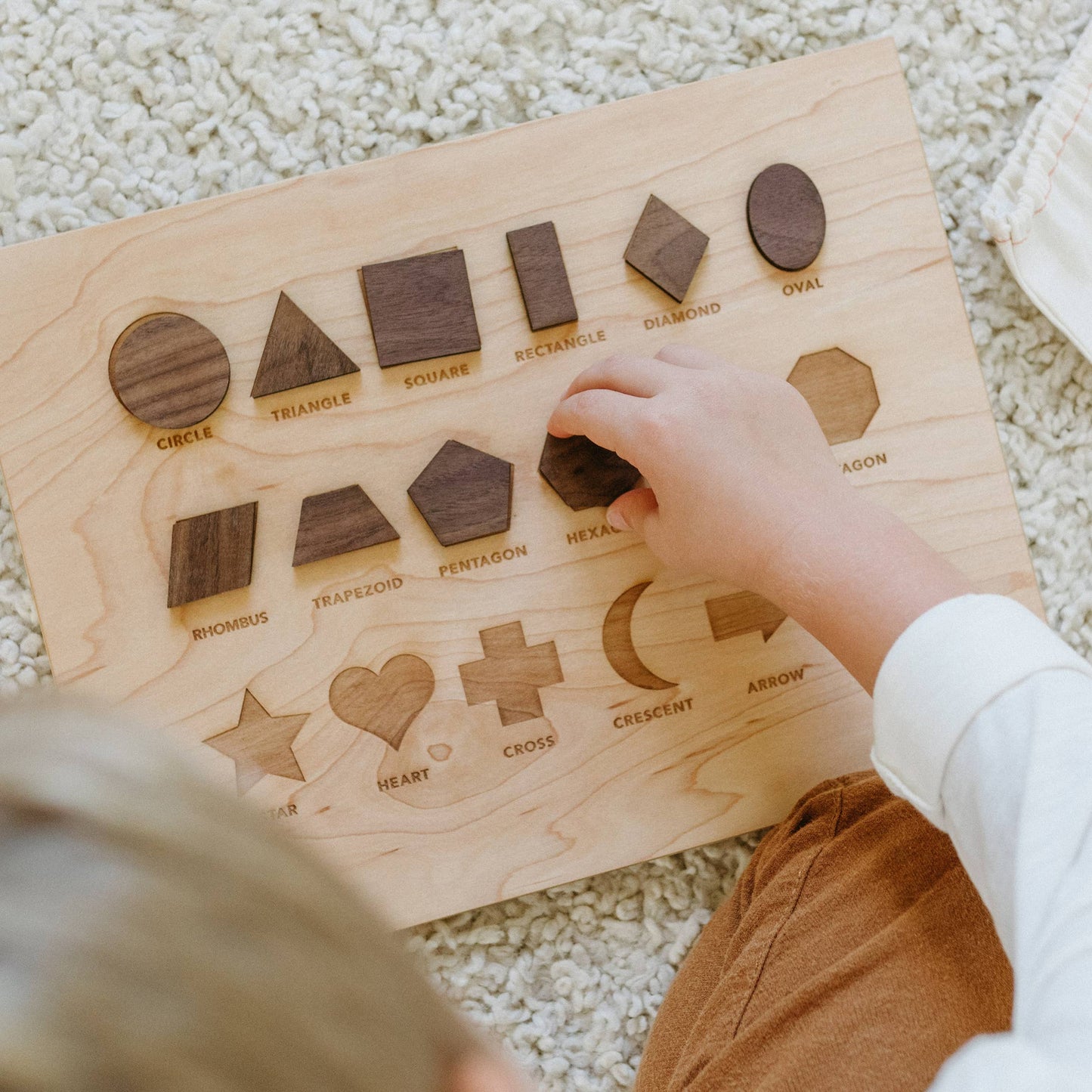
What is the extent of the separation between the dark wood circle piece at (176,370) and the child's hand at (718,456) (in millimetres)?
230

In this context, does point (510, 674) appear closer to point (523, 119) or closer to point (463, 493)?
point (463, 493)

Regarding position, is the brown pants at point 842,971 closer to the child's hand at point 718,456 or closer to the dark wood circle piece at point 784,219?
the child's hand at point 718,456

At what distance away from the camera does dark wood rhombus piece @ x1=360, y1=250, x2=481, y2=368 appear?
625mm

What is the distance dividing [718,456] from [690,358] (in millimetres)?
83

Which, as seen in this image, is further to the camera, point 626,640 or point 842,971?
point 626,640

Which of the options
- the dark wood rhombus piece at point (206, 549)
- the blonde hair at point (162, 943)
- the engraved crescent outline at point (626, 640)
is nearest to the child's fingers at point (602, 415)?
the engraved crescent outline at point (626, 640)

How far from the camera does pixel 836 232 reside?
0.65 metres

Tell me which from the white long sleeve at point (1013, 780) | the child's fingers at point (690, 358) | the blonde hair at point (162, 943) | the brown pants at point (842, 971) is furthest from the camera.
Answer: the child's fingers at point (690, 358)

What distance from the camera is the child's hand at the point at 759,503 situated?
514 millimetres

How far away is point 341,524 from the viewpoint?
620 millimetres

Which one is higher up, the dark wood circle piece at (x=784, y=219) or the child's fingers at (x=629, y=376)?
the dark wood circle piece at (x=784, y=219)

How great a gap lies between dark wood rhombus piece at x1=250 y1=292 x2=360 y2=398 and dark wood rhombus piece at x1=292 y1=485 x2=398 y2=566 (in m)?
0.08

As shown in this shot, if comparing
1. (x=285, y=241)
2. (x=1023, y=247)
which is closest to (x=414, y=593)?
(x=285, y=241)

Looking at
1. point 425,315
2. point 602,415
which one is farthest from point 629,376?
point 425,315
